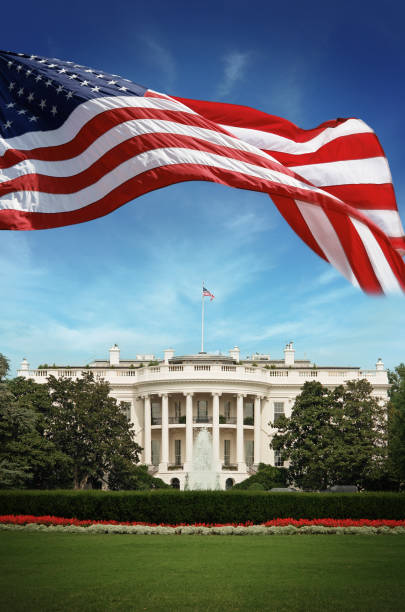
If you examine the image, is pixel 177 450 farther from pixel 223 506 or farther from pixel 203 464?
pixel 223 506

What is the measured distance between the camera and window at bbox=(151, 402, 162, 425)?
6047 cm

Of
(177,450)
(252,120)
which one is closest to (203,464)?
(177,450)

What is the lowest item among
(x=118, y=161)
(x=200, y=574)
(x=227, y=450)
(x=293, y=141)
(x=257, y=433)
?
(x=200, y=574)

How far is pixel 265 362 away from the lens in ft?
228

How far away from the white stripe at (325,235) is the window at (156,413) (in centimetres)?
5383

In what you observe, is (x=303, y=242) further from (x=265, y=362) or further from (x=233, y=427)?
(x=265, y=362)

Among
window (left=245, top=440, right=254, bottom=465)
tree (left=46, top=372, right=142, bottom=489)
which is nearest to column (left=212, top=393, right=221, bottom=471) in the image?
window (left=245, top=440, right=254, bottom=465)

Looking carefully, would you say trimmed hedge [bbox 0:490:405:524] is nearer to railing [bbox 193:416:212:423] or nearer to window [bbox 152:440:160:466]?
railing [bbox 193:416:212:423]

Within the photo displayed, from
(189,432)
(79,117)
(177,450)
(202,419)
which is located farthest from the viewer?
(177,450)

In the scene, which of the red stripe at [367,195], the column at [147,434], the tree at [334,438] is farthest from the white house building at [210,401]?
the red stripe at [367,195]

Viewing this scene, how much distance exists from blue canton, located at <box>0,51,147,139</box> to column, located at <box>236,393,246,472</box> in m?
49.7

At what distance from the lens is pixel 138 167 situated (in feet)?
24.0

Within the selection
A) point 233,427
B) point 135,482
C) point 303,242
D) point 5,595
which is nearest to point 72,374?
point 233,427

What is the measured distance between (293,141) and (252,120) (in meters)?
0.55
